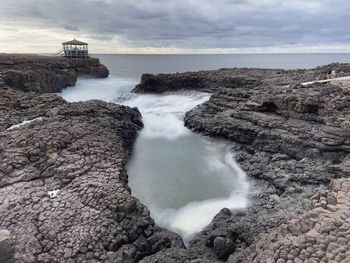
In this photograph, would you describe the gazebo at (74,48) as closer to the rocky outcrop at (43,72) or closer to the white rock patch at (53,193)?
the rocky outcrop at (43,72)

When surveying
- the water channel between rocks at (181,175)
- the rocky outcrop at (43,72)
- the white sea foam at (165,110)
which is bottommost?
the water channel between rocks at (181,175)

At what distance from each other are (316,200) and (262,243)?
2.15 metres

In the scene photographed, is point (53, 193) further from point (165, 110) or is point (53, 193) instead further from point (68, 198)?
point (165, 110)

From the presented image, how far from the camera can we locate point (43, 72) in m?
34.0

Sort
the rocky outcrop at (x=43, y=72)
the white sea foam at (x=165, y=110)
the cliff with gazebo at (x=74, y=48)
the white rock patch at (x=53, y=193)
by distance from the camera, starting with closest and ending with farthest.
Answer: the white rock patch at (x=53, y=193), the white sea foam at (x=165, y=110), the rocky outcrop at (x=43, y=72), the cliff with gazebo at (x=74, y=48)

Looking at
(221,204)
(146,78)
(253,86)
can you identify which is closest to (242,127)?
(221,204)

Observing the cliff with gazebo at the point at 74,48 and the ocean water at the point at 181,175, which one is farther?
the cliff with gazebo at the point at 74,48

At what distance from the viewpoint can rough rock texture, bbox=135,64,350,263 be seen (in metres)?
8.22

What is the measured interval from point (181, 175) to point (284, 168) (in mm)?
4509

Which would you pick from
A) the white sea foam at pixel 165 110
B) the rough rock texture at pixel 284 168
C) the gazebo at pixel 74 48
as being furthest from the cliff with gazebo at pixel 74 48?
the rough rock texture at pixel 284 168

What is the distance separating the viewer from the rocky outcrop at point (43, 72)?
1081 inches

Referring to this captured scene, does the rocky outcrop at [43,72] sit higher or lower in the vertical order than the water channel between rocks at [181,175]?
higher

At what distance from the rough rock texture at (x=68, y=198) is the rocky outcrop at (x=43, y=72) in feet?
39.2

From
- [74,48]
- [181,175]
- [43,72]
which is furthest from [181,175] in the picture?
[74,48]
